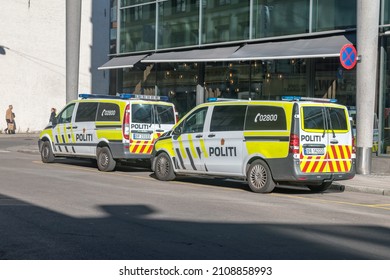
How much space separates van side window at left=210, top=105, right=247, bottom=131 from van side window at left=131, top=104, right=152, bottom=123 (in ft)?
10.4

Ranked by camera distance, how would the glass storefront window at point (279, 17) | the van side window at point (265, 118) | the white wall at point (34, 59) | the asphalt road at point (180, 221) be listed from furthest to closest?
the white wall at point (34, 59) < the glass storefront window at point (279, 17) < the van side window at point (265, 118) < the asphalt road at point (180, 221)

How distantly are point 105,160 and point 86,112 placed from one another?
1.61 m

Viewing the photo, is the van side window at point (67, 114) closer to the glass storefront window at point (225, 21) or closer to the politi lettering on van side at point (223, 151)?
the politi lettering on van side at point (223, 151)

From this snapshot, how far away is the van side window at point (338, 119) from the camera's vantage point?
43.5 ft

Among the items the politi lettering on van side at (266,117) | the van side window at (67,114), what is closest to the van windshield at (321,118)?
the politi lettering on van side at (266,117)

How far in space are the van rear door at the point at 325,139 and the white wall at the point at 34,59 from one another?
28.2m

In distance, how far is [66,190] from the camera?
41.6 feet

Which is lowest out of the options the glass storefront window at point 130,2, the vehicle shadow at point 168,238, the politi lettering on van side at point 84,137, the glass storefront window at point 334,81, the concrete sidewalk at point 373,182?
the vehicle shadow at point 168,238

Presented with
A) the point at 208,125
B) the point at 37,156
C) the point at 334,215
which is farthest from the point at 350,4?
the point at 37,156

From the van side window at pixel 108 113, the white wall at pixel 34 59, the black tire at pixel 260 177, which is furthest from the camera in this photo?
the white wall at pixel 34 59

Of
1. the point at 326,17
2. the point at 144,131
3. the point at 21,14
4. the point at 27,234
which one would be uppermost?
the point at 21,14

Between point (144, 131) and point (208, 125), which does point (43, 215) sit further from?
point (144, 131)

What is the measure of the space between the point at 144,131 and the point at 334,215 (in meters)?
7.61

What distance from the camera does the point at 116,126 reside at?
1700 centimetres
